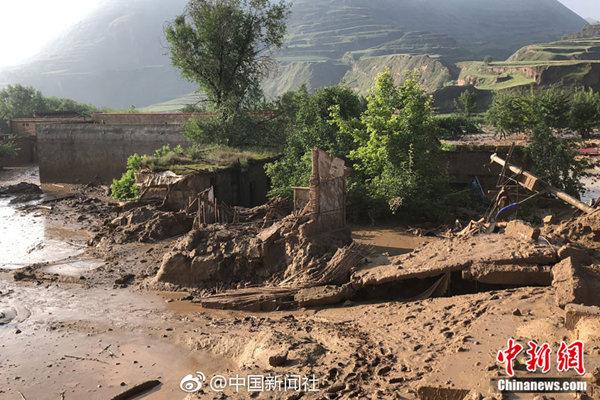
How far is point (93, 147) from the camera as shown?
26453mm

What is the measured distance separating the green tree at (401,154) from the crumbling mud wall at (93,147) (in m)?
11.6

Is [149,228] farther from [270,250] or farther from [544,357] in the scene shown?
[544,357]

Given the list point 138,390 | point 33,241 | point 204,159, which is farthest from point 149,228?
point 138,390

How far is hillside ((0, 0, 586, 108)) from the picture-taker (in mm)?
122875

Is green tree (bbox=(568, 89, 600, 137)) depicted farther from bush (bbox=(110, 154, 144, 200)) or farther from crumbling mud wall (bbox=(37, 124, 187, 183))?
bush (bbox=(110, 154, 144, 200))

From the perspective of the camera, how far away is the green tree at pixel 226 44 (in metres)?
23.8

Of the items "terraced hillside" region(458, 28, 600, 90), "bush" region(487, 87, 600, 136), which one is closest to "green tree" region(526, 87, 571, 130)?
"bush" region(487, 87, 600, 136)

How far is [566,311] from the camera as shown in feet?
20.3

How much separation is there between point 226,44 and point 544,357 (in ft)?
69.5

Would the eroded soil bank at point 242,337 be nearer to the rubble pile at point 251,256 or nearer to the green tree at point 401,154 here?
the rubble pile at point 251,256

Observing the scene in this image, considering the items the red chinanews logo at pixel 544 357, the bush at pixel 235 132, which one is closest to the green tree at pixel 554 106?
the bush at pixel 235 132

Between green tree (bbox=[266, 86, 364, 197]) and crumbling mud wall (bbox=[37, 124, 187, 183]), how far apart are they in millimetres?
8841

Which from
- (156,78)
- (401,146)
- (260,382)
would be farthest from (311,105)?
(156,78)

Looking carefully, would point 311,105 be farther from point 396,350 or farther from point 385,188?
point 396,350
